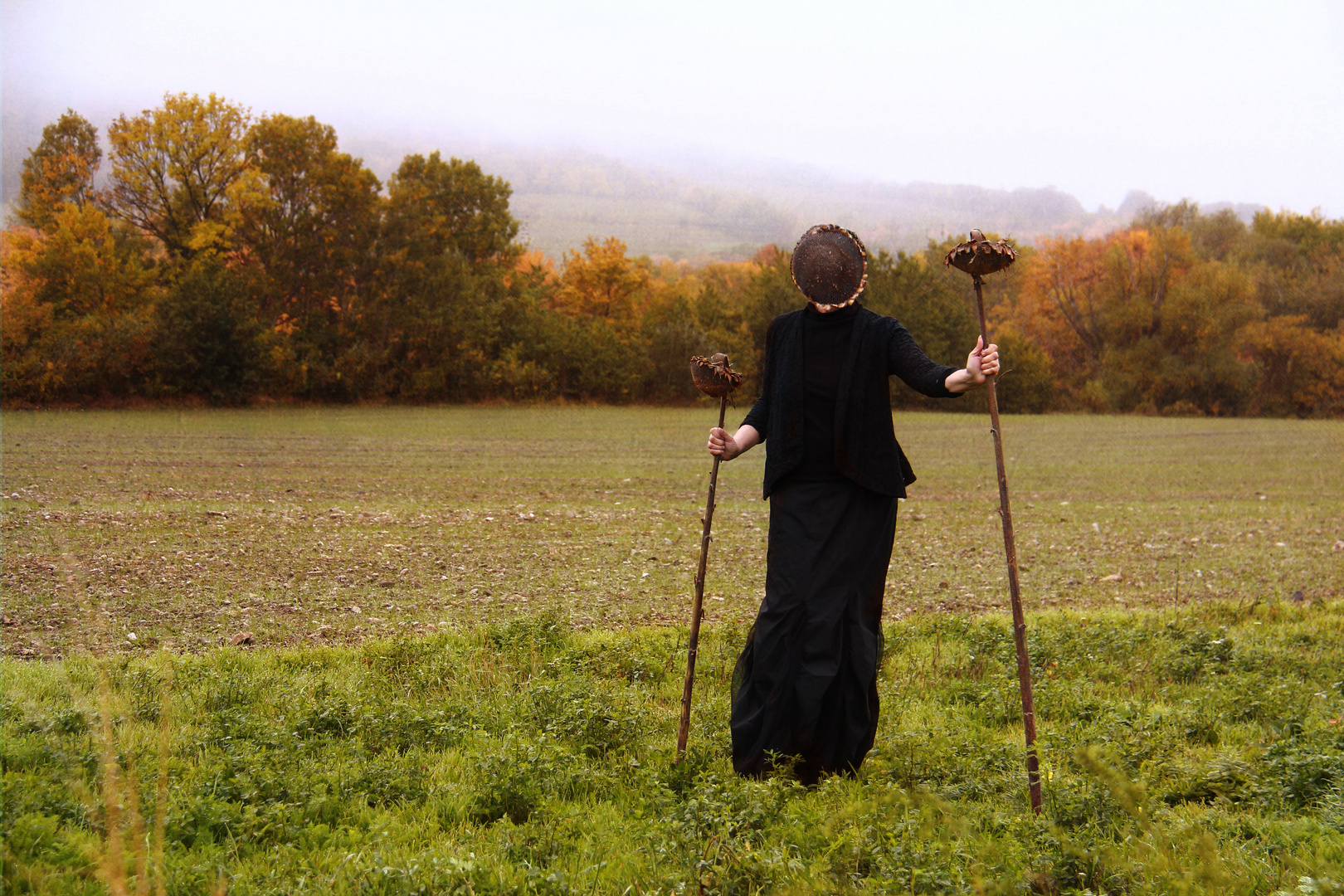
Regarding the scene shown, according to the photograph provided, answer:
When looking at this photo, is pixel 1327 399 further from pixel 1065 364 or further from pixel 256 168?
pixel 256 168

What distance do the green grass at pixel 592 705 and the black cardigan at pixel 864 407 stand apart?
149 cm

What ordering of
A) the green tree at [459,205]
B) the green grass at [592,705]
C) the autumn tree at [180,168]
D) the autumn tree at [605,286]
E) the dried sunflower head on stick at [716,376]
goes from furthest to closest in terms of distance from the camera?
1. the autumn tree at [605,286]
2. the green tree at [459,205]
3. the autumn tree at [180,168]
4. the dried sunflower head on stick at [716,376]
5. the green grass at [592,705]

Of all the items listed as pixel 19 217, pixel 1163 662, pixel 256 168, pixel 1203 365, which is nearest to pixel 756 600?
pixel 1163 662

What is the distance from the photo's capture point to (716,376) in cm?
486

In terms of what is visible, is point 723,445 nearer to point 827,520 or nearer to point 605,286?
point 827,520

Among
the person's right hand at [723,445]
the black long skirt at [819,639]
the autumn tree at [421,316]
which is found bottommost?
the black long skirt at [819,639]

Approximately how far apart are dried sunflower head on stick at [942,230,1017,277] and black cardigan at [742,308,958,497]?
51cm

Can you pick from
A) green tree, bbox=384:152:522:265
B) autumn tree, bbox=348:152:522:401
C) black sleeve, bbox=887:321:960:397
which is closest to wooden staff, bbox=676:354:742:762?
black sleeve, bbox=887:321:960:397

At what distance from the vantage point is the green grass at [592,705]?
348 centimetres

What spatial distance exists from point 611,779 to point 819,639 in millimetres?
1244

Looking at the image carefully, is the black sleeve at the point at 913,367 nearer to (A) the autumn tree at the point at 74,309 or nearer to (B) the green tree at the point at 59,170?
(A) the autumn tree at the point at 74,309

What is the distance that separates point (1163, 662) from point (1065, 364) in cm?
6137

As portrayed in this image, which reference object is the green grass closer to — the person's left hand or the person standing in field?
the person standing in field

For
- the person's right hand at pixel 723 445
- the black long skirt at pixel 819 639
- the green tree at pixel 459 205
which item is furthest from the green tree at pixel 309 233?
the black long skirt at pixel 819 639
